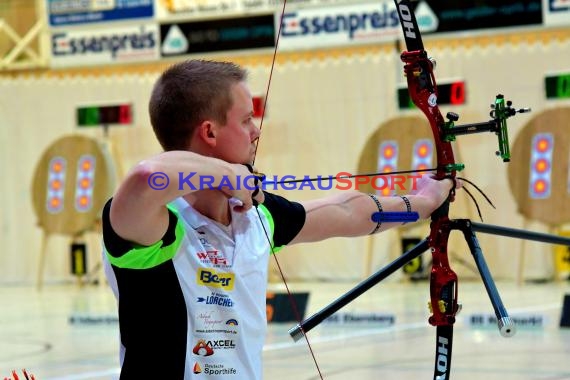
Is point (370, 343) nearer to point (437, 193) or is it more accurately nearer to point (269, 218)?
point (437, 193)

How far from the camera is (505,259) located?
315 inches

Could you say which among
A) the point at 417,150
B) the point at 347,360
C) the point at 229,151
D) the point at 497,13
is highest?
the point at 497,13

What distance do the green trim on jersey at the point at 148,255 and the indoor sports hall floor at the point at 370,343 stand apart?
218 centimetres

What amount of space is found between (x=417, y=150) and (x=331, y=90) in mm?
1039

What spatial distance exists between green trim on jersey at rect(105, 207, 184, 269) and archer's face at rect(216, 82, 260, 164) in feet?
0.50

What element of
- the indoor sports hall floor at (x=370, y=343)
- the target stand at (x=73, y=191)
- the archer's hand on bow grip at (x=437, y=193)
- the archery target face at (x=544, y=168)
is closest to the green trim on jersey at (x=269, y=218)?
the archer's hand on bow grip at (x=437, y=193)

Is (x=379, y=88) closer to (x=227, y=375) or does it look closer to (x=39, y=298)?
(x=39, y=298)

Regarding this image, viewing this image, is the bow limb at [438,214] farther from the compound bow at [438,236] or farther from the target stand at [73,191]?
the target stand at [73,191]

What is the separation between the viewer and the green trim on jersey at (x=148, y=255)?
170 cm

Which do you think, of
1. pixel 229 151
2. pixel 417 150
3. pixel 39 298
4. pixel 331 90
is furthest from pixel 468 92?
pixel 229 151

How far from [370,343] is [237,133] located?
318cm

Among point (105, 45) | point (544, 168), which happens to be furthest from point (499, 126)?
point (105, 45)

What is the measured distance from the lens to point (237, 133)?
184 centimetres

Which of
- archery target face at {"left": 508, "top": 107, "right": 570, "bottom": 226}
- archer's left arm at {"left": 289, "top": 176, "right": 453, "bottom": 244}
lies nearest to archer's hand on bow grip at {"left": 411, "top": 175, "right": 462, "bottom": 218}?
archer's left arm at {"left": 289, "top": 176, "right": 453, "bottom": 244}
